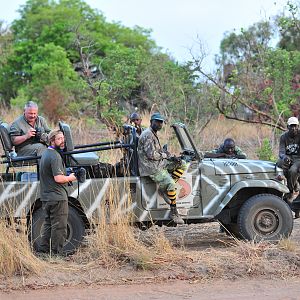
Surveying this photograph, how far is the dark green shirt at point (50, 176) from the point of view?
21.2 feet

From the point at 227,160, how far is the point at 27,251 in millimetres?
2724

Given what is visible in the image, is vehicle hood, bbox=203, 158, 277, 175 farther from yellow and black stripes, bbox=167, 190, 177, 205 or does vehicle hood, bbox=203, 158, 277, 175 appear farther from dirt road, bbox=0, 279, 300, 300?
dirt road, bbox=0, 279, 300, 300

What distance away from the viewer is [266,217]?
24.3 ft

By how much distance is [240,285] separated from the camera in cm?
607

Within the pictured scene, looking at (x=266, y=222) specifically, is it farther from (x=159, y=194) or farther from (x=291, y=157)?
(x=291, y=157)

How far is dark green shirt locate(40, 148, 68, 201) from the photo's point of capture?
6.47m

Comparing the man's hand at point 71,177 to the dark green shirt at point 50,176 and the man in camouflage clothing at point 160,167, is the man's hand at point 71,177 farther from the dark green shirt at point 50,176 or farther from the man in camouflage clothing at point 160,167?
the man in camouflage clothing at point 160,167

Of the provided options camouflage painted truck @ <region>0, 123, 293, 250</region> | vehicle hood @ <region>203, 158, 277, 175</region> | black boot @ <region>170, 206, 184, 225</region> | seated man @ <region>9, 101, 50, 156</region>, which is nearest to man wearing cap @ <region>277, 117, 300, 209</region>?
camouflage painted truck @ <region>0, 123, 293, 250</region>

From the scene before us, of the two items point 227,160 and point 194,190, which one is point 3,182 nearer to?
point 194,190

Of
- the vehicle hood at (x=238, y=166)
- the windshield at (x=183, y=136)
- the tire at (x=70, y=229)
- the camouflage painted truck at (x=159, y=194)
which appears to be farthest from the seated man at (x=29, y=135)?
the vehicle hood at (x=238, y=166)

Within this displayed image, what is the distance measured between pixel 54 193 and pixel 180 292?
1.73m

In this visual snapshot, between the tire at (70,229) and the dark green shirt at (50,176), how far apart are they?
0.47m

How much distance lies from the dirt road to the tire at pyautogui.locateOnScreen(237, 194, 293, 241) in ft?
4.09

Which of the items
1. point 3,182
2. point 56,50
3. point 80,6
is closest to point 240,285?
point 3,182
